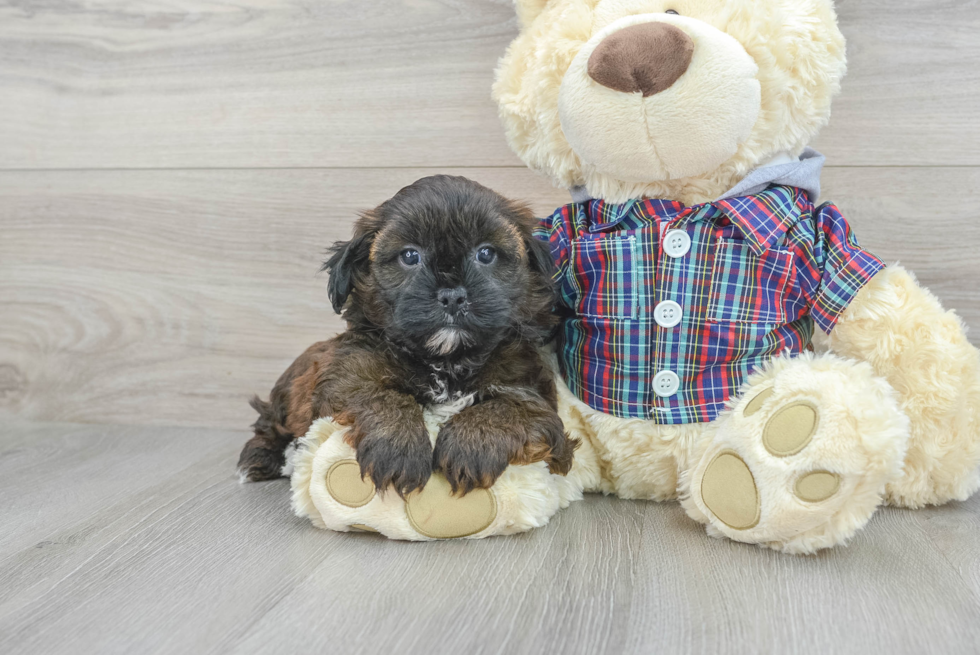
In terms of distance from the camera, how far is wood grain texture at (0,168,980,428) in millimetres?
1934

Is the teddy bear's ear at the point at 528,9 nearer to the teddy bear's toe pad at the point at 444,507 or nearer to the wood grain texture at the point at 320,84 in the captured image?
the wood grain texture at the point at 320,84

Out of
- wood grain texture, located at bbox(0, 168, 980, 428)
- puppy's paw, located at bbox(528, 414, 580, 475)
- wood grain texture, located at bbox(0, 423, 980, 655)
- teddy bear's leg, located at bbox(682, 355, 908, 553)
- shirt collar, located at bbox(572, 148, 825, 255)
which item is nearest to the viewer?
wood grain texture, located at bbox(0, 423, 980, 655)

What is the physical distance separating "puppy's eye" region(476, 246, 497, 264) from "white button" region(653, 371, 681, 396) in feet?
1.18

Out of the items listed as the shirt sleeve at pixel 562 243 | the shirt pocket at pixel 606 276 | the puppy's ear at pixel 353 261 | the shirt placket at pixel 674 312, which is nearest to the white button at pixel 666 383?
the shirt placket at pixel 674 312

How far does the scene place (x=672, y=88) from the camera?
45.8 inches

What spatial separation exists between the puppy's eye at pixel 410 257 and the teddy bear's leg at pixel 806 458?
554 mm

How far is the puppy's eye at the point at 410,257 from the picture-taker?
1.16 m

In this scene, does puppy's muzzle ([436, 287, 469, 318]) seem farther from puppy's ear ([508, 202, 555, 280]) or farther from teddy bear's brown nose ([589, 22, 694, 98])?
teddy bear's brown nose ([589, 22, 694, 98])

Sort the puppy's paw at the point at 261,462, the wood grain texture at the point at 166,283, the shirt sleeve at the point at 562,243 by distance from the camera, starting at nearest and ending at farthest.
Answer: the shirt sleeve at the point at 562,243 < the puppy's paw at the point at 261,462 < the wood grain texture at the point at 166,283

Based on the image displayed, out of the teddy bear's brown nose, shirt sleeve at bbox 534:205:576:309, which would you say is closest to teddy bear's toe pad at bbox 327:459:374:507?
shirt sleeve at bbox 534:205:576:309

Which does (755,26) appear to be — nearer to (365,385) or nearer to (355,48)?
(365,385)

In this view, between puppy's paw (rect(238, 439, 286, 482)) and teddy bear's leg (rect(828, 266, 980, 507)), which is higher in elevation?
teddy bear's leg (rect(828, 266, 980, 507))

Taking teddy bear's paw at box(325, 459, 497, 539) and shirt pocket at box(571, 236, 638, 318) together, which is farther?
shirt pocket at box(571, 236, 638, 318)

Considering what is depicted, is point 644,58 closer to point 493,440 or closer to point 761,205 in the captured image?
point 761,205
